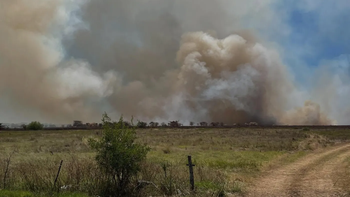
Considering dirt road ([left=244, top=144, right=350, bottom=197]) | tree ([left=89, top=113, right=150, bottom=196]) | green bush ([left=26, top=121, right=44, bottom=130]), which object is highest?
green bush ([left=26, top=121, right=44, bottom=130])

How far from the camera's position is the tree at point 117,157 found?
43.9 ft

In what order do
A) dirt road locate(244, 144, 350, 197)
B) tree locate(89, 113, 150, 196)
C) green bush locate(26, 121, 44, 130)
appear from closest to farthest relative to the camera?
tree locate(89, 113, 150, 196), dirt road locate(244, 144, 350, 197), green bush locate(26, 121, 44, 130)

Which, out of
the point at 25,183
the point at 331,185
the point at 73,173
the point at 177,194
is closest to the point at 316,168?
the point at 331,185


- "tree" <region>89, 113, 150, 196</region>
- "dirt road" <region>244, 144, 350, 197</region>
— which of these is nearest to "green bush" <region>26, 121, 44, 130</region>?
"dirt road" <region>244, 144, 350, 197</region>

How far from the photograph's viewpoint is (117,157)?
43.8ft

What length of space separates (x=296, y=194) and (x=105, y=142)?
32.0 feet

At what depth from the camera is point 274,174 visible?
68.2ft

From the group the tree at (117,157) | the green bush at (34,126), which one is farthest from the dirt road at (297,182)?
the green bush at (34,126)

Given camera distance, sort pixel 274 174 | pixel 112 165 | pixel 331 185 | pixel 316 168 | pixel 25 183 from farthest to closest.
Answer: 1. pixel 316 168
2. pixel 274 174
3. pixel 331 185
4. pixel 25 183
5. pixel 112 165

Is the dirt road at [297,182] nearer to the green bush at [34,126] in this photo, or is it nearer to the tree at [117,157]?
the tree at [117,157]

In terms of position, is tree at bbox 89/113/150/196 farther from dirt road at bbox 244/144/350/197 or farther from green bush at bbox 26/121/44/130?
green bush at bbox 26/121/44/130

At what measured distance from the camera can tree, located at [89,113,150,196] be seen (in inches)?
527

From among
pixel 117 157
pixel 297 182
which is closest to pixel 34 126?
pixel 117 157

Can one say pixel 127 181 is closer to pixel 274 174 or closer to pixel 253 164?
pixel 274 174
